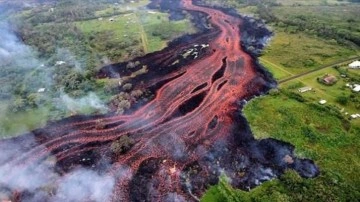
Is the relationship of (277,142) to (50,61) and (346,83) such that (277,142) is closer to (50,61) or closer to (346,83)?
(346,83)

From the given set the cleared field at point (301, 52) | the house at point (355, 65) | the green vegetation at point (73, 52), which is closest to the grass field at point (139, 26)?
the green vegetation at point (73, 52)

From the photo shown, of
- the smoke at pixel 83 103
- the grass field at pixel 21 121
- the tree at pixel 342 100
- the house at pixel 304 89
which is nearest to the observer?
the grass field at pixel 21 121

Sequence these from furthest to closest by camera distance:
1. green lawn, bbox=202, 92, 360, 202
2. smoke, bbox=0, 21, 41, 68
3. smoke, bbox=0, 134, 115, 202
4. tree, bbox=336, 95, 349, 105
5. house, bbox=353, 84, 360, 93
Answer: smoke, bbox=0, 21, 41, 68, house, bbox=353, 84, 360, 93, tree, bbox=336, 95, 349, 105, smoke, bbox=0, 134, 115, 202, green lawn, bbox=202, 92, 360, 202

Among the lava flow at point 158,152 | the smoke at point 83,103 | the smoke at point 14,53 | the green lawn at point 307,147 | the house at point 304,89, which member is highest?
the smoke at point 14,53

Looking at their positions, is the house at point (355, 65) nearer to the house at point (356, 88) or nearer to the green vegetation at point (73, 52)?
the house at point (356, 88)

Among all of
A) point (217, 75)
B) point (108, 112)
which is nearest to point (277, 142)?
point (217, 75)

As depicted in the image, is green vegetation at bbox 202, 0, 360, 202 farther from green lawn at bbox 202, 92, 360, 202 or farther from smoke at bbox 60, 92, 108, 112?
smoke at bbox 60, 92, 108, 112

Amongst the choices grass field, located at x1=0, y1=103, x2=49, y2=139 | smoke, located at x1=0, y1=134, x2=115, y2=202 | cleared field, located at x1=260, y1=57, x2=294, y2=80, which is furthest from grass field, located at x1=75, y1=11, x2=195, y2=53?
smoke, located at x1=0, y1=134, x2=115, y2=202

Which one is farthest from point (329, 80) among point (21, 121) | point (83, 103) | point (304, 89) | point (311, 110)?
point (21, 121)

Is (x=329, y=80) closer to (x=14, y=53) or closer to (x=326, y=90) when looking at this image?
(x=326, y=90)

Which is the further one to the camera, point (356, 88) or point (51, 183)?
point (356, 88)
